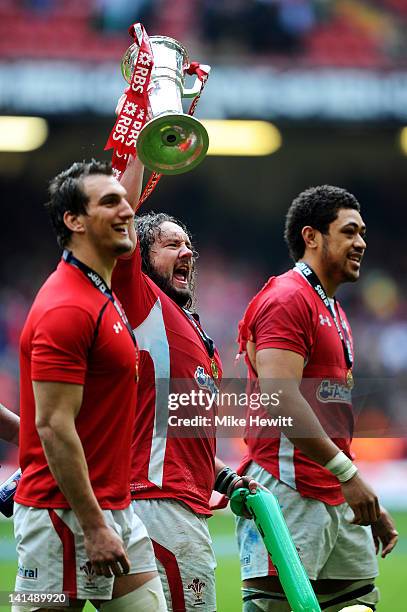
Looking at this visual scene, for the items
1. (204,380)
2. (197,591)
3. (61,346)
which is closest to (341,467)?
(204,380)

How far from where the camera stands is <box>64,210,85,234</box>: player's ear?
3.58 meters

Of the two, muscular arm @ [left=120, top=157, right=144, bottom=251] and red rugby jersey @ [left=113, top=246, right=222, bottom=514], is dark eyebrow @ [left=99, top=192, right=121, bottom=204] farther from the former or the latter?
red rugby jersey @ [left=113, top=246, right=222, bottom=514]

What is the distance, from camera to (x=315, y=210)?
5004 millimetres

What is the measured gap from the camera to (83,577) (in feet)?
11.2

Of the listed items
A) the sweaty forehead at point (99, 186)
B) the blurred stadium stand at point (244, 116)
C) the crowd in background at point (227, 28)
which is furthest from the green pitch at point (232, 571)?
the crowd in background at point (227, 28)

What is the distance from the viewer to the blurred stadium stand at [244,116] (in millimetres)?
17047

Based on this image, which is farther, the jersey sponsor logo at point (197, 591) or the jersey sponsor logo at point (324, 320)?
the jersey sponsor logo at point (324, 320)

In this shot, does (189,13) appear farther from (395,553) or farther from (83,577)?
(83,577)

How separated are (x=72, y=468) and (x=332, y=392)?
177 centimetres

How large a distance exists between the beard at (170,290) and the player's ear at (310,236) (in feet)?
2.17

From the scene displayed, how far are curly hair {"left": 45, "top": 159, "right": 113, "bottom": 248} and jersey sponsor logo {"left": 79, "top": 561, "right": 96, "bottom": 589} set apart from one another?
3.31 feet

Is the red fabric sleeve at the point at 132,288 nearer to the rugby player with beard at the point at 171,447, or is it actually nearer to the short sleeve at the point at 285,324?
the rugby player with beard at the point at 171,447

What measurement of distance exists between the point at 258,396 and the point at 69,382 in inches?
59.6

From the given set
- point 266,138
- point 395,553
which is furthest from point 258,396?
point 266,138
